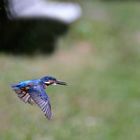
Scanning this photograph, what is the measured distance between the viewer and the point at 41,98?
86.2 inches

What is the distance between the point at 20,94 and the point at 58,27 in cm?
888

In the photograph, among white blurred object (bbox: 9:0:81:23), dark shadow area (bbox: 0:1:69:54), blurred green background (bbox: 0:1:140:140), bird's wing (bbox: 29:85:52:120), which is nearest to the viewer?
bird's wing (bbox: 29:85:52:120)

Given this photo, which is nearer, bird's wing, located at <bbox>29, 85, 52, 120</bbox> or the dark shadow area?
bird's wing, located at <bbox>29, 85, 52, 120</bbox>

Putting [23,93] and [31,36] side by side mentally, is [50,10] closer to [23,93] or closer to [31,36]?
[31,36]

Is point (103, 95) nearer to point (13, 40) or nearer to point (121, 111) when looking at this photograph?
point (121, 111)

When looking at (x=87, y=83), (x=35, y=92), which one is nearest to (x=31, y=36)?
(x=87, y=83)

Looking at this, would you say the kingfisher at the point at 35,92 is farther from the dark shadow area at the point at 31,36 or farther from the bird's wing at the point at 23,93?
the dark shadow area at the point at 31,36

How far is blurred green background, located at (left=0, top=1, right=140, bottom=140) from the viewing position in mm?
5375

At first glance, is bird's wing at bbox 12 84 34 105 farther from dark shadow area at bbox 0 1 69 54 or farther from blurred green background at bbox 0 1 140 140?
dark shadow area at bbox 0 1 69 54

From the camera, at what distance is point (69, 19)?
37.9ft

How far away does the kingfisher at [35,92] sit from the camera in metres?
2.15

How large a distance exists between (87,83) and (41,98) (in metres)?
6.12

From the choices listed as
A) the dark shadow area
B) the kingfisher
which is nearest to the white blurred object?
the dark shadow area

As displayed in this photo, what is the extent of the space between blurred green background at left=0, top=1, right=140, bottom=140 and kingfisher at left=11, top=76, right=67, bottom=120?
7.71ft
